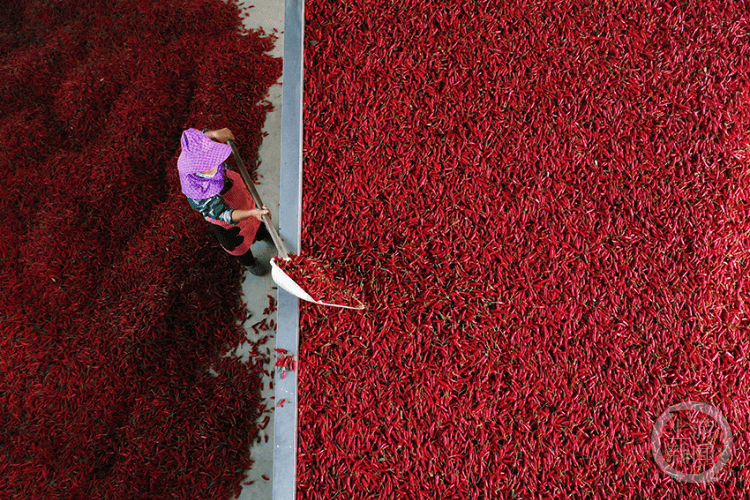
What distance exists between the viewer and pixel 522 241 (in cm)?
199

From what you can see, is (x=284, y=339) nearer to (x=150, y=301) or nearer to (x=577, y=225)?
(x=150, y=301)

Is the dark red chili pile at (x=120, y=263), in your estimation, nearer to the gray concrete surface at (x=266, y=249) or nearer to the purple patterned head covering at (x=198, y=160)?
the gray concrete surface at (x=266, y=249)

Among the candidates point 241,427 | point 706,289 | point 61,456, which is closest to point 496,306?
point 706,289

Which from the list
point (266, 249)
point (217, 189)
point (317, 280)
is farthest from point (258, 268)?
point (317, 280)

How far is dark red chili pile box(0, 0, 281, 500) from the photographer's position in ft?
8.00

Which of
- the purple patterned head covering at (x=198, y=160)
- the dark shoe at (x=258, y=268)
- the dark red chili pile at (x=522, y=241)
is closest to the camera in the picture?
the dark red chili pile at (x=522, y=241)

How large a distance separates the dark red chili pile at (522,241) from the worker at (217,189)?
1.37 feet

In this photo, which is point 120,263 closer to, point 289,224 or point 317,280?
point 289,224

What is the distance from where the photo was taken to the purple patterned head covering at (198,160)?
191 cm

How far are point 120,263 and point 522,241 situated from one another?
2.54m

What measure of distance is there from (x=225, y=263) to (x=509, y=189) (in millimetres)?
1894

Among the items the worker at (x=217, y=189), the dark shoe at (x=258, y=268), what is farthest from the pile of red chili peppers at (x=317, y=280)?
the dark shoe at (x=258, y=268)

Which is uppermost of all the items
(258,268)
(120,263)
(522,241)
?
(522,241)

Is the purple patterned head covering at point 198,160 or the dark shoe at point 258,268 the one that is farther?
the dark shoe at point 258,268
